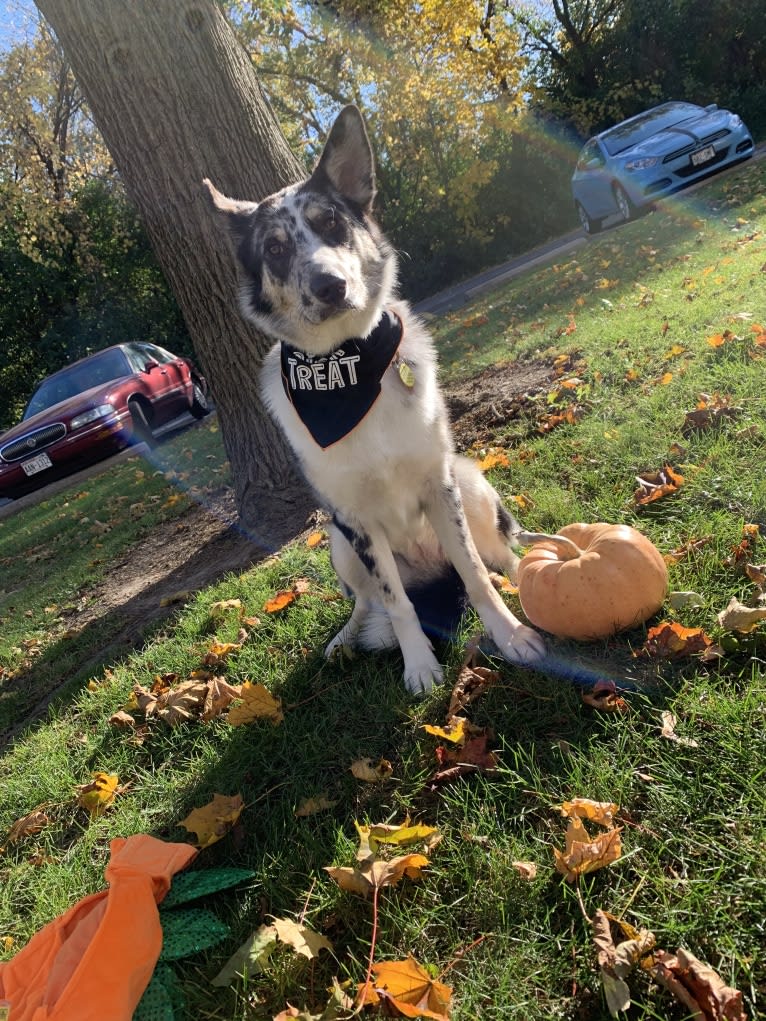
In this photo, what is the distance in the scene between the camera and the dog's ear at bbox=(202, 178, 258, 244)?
313cm

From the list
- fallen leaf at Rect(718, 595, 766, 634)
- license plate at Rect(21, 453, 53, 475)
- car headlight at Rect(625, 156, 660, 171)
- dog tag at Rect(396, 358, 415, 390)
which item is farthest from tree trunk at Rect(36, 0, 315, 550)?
car headlight at Rect(625, 156, 660, 171)

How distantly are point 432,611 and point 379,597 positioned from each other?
33 cm

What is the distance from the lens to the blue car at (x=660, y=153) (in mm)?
11484

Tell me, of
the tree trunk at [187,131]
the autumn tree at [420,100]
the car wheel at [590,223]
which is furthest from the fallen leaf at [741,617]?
the autumn tree at [420,100]

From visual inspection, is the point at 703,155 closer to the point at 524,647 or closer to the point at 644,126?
the point at 644,126

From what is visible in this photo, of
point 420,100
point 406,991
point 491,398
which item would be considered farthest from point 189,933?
point 420,100

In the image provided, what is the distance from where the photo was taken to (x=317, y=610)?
3.54 m

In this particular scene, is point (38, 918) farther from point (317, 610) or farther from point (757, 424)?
point (757, 424)

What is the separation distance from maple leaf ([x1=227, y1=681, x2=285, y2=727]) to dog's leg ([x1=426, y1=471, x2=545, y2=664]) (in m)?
0.92

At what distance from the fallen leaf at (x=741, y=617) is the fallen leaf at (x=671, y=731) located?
1.23 feet

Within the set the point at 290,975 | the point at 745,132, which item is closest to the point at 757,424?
the point at 290,975

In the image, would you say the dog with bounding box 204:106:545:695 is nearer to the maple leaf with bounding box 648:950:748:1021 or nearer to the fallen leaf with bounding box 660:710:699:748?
the fallen leaf with bounding box 660:710:699:748

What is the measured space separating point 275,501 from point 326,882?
11.5 feet

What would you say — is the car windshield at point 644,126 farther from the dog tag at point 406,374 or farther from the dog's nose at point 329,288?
the dog's nose at point 329,288
